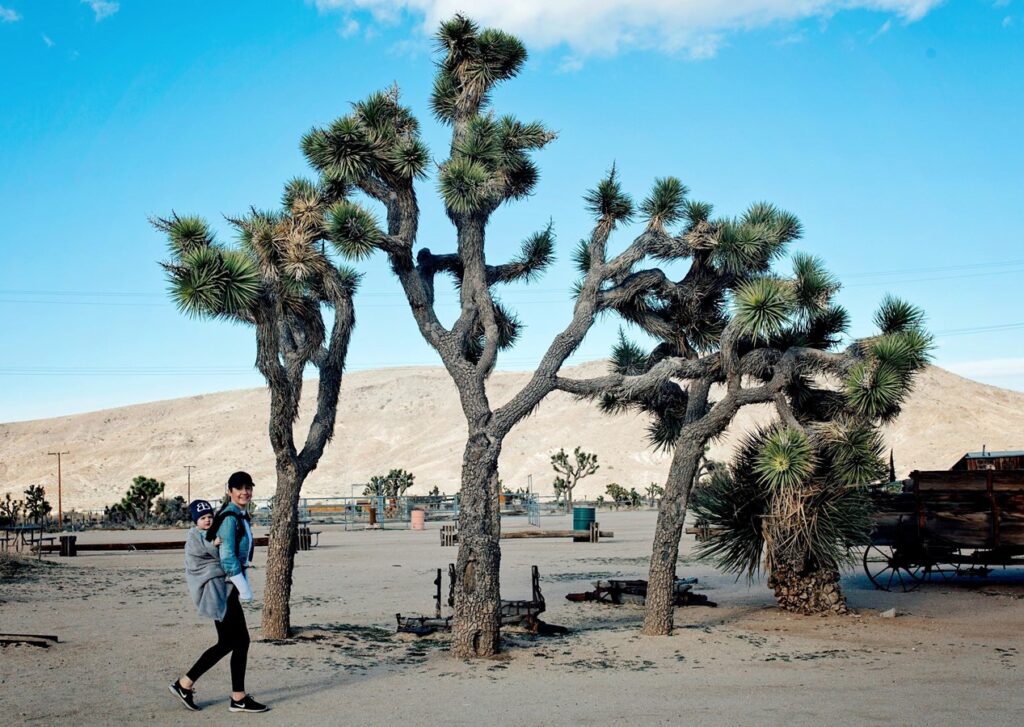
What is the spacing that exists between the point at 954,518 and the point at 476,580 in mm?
8657

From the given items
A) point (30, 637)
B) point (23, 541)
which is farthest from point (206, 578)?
point (23, 541)

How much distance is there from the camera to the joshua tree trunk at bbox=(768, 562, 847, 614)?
13.4 metres

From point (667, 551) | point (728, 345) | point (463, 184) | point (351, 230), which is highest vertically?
point (463, 184)

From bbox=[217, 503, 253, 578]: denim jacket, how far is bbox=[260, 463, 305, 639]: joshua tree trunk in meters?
3.04

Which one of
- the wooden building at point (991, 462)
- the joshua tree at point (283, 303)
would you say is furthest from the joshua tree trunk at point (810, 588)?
the joshua tree at point (283, 303)

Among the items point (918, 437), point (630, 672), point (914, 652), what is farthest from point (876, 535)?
point (918, 437)

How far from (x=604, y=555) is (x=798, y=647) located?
14617 millimetres

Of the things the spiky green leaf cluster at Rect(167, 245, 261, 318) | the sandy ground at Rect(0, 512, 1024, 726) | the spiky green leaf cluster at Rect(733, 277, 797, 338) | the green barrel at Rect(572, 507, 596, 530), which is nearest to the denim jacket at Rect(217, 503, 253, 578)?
the sandy ground at Rect(0, 512, 1024, 726)

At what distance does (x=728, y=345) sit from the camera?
12094mm

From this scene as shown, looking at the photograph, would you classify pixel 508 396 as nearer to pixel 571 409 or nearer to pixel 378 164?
pixel 571 409

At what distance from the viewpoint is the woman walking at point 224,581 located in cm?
807

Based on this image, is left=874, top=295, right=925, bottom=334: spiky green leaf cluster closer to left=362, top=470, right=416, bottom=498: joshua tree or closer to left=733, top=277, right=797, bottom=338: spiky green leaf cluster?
left=733, top=277, right=797, bottom=338: spiky green leaf cluster

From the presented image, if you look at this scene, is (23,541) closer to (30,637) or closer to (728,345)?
(30,637)

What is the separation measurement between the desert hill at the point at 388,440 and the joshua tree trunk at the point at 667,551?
6012 centimetres
